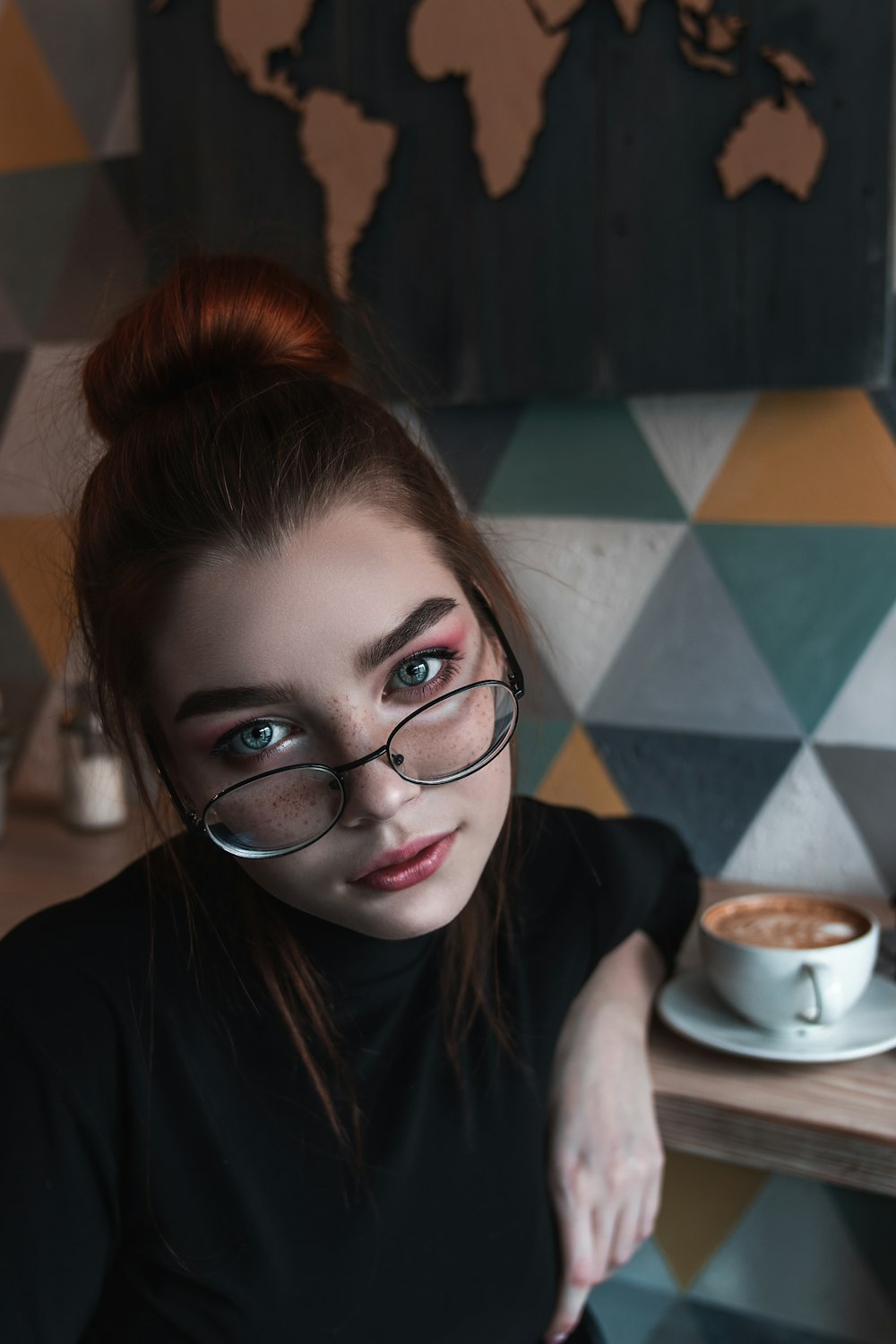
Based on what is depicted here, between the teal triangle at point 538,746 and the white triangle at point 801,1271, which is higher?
the teal triangle at point 538,746

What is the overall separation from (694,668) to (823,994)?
0.48m

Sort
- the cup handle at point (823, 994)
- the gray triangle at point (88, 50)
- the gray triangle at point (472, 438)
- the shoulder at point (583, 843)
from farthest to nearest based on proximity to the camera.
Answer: the gray triangle at point (88, 50) < the gray triangle at point (472, 438) < the shoulder at point (583, 843) < the cup handle at point (823, 994)

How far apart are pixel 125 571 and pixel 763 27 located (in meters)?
0.88

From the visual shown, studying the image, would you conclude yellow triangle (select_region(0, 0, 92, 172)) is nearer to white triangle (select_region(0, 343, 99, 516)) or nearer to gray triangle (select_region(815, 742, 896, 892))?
white triangle (select_region(0, 343, 99, 516))

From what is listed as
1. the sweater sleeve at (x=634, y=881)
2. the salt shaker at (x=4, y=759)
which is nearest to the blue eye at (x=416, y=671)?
the sweater sleeve at (x=634, y=881)

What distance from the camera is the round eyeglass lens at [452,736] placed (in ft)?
2.40

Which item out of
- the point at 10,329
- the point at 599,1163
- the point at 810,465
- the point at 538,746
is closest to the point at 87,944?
the point at 599,1163

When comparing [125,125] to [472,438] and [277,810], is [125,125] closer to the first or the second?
[472,438]

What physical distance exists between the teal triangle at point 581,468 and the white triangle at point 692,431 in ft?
0.04

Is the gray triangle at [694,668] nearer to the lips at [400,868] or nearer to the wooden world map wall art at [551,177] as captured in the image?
the wooden world map wall art at [551,177]

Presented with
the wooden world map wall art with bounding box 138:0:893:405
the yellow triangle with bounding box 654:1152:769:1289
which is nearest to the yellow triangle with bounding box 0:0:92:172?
the wooden world map wall art with bounding box 138:0:893:405

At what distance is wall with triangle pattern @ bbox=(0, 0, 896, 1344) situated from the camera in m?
1.27

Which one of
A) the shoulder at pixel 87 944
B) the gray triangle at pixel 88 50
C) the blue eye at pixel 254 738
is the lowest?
the shoulder at pixel 87 944

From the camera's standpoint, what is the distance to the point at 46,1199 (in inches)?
26.9
